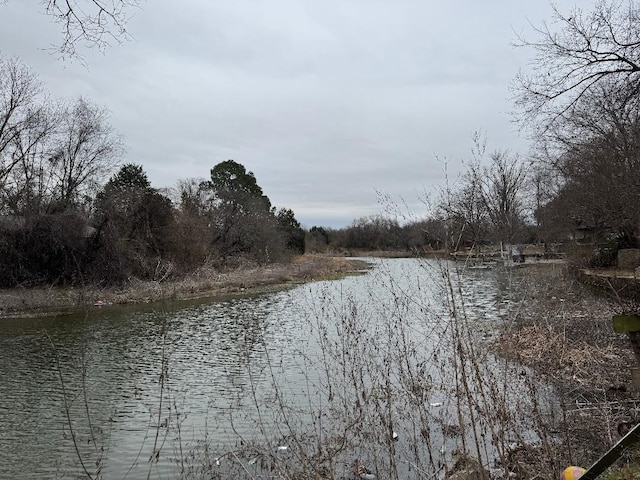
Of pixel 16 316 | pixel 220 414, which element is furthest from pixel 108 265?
pixel 220 414

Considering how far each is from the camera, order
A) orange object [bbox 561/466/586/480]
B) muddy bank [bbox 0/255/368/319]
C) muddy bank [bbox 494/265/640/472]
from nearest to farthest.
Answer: orange object [bbox 561/466/586/480]
muddy bank [bbox 494/265/640/472]
muddy bank [bbox 0/255/368/319]

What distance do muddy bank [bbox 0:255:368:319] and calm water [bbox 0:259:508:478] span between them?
1573mm

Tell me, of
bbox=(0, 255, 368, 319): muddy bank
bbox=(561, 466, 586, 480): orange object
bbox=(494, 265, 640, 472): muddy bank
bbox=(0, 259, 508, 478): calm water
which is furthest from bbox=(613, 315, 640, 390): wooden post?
bbox=(0, 255, 368, 319): muddy bank

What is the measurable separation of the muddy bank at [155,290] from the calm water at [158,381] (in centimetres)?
157

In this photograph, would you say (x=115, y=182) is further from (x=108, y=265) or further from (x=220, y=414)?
(x=220, y=414)

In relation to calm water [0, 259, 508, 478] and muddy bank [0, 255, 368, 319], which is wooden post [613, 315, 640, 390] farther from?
muddy bank [0, 255, 368, 319]

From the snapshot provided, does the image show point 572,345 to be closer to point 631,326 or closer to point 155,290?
point 631,326

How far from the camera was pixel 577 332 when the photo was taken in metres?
10.6

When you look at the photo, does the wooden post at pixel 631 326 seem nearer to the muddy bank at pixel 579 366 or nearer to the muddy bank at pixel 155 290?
the muddy bank at pixel 579 366

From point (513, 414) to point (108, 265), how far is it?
69.1 ft

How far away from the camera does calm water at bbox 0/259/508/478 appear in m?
5.93

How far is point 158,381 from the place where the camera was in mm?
9094

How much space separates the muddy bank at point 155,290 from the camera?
18.4 metres

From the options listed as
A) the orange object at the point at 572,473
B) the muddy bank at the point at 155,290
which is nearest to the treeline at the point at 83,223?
the muddy bank at the point at 155,290
